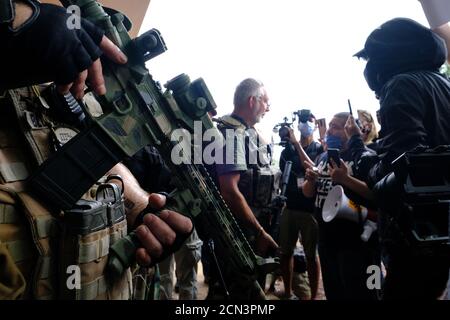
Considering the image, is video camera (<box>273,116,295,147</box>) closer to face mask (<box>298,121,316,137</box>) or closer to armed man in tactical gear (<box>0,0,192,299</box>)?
face mask (<box>298,121,316,137</box>)

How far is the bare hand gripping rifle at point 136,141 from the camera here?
78 centimetres

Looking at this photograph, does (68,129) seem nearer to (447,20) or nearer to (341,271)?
(341,271)

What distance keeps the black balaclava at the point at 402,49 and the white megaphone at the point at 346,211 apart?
64cm

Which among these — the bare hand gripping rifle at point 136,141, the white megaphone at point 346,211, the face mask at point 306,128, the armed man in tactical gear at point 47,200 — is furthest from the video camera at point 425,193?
the face mask at point 306,128

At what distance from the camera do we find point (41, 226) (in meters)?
0.67

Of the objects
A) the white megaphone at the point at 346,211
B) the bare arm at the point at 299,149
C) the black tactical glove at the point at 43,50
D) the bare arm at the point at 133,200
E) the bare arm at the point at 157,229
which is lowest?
the white megaphone at the point at 346,211

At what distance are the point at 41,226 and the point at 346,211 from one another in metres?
1.56

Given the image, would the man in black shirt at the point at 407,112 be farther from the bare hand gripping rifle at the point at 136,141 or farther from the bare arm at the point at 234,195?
the bare arm at the point at 234,195

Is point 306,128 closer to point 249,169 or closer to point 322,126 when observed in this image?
point 322,126

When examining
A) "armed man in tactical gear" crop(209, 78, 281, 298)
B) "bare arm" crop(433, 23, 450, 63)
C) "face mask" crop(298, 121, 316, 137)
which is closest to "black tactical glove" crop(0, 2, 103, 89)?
"armed man in tactical gear" crop(209, 78, 281, 298)

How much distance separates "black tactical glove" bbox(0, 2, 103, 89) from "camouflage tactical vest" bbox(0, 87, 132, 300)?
136 mm

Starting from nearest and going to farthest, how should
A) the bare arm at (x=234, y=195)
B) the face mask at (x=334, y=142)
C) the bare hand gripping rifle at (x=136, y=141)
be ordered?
the bare hand gripping rifle at (x=136, y=141)
the bare arm at (x=234, y=195)
the face mask at (x=334, y=142)

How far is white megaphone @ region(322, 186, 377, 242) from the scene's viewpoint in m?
1.76
